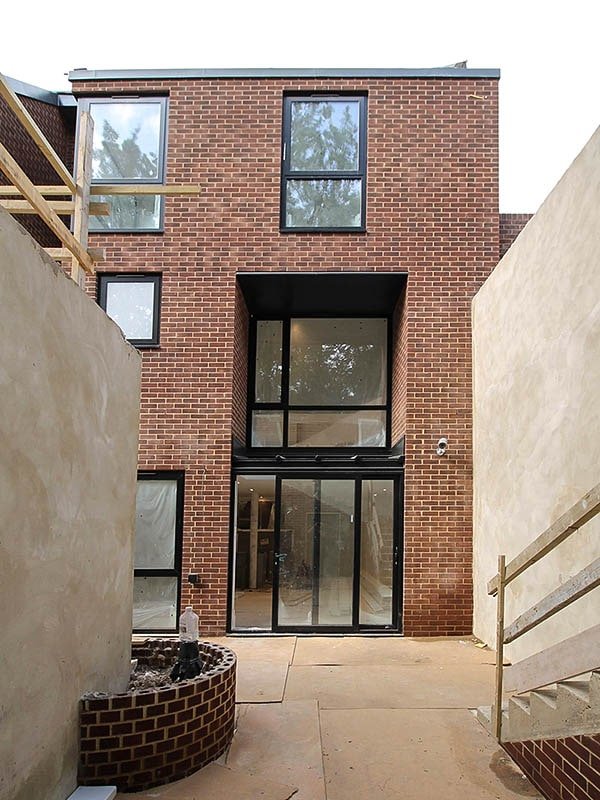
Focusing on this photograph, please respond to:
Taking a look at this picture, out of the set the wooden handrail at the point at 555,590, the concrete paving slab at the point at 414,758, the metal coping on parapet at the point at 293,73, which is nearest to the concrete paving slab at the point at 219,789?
the concrete paving slab at the point at 414,758

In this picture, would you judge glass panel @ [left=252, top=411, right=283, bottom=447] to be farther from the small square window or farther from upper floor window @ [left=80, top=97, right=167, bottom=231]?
upper floor window @ [left=80, top=97, right=167, bottom=231]

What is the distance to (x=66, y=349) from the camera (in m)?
3.84

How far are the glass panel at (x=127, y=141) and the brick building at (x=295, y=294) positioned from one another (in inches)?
1.0

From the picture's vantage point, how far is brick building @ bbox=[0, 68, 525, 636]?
8.79m

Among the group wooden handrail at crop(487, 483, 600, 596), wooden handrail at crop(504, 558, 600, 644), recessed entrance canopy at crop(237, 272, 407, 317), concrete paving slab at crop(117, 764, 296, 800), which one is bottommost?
concrete paving slab at crop(117, 764, 296, 800)

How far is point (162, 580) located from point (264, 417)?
2.63 m

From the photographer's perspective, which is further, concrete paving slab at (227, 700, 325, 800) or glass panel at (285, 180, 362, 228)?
glass panel at (285, 180, 362, 228)

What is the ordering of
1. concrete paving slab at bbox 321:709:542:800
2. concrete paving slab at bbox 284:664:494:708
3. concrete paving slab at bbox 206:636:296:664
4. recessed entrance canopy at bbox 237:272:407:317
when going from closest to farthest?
concrete paving slab at bbox 321:709:542:800 < concrete paving slab at bbox 284:664:494:708 < concrete paving slab at bbox 206:636:296:664 < recessed entrance canopy at bbox 237:272:407:317

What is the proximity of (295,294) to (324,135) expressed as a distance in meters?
2.11

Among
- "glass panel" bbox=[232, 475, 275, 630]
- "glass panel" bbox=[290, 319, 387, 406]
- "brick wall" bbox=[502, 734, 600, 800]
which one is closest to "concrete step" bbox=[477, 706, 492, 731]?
"brick wall" bbox=[502, 734, 600, 800]

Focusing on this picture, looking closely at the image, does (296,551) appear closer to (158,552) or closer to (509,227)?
(158,552)

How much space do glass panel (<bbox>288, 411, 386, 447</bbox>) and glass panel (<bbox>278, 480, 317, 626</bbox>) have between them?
3.13 ft

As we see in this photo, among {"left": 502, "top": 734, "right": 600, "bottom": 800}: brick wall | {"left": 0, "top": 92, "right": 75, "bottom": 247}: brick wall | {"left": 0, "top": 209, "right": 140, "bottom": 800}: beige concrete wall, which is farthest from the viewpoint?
{"left": 0, "top": 92, "right": 75, "bottom": 247}: brick wall

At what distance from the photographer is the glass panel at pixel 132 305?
30.2ft
